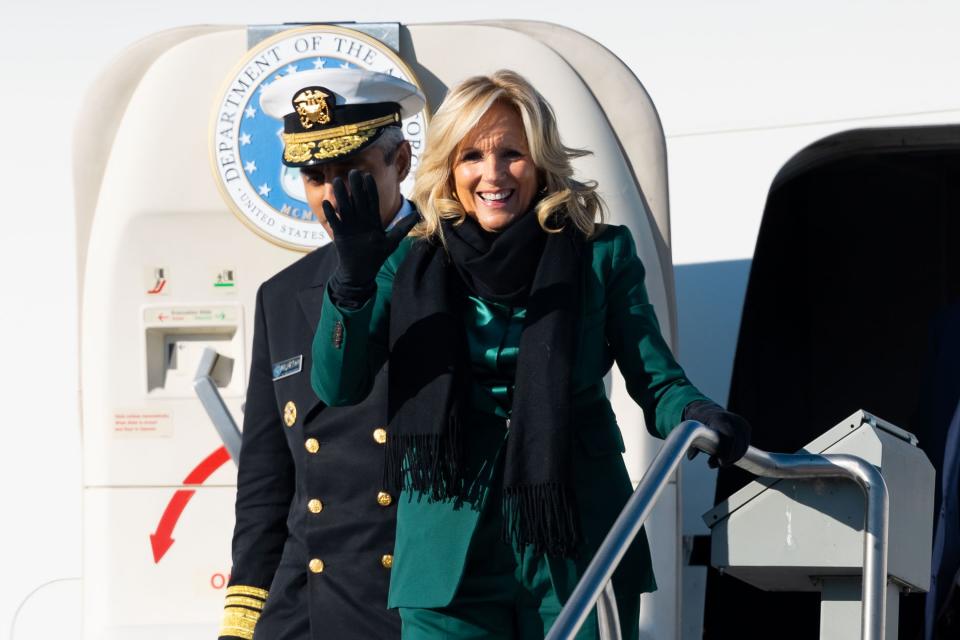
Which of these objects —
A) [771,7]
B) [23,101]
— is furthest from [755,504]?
[23,101]

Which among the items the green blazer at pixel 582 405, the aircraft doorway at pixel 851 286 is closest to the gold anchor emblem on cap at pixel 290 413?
the green blazer at pixel 582 405

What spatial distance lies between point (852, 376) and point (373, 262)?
4.45 m

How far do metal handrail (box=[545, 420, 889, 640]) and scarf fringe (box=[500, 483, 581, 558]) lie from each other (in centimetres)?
6

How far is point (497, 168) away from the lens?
7.74 ft

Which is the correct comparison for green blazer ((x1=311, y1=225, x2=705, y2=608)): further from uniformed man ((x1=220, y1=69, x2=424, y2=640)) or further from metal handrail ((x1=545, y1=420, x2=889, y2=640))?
uniformed man ((x1=220, y1=69, x2=424, y2=640))

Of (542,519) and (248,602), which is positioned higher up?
(542,519)

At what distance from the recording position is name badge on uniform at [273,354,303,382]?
2.76 meters

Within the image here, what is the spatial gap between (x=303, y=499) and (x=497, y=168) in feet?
2.27

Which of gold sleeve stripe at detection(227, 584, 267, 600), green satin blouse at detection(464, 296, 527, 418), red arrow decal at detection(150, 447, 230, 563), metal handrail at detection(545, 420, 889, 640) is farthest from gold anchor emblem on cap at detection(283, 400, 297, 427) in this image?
red arrow decal at detection(150, 447, 230, 563)

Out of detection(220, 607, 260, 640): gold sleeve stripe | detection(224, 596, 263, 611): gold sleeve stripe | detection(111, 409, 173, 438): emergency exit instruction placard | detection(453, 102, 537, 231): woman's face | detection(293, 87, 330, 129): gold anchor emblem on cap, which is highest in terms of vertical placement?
detection(293, 87, 330, 129): gold anchor emblem on cap

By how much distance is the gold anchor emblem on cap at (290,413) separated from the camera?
8.94 feet

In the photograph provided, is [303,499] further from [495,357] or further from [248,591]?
[495,357]

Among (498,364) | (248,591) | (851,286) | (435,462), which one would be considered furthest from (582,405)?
(851,286)

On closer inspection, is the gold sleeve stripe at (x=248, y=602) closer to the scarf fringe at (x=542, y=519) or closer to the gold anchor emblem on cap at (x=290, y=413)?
the gold anchor emblem on cap at (x=290, y=413)
